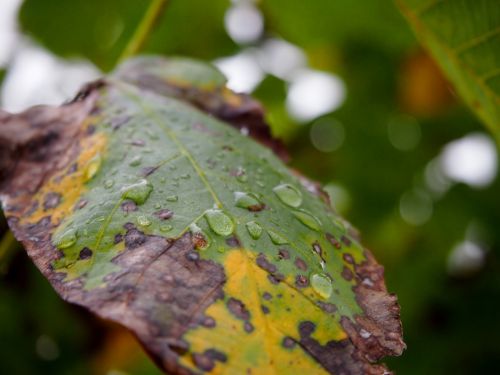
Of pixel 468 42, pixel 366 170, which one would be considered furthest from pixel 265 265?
pixel 366 170

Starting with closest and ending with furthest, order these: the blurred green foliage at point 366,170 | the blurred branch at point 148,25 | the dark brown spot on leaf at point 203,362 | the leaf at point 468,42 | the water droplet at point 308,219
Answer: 1. the dark brown spot on leaf at point 203,362
2. the water droplet at point 308,219
3. the leaf at point 468,42
4. the blurred branch at point 148,25
5. the blurred green foliage at point 366,170

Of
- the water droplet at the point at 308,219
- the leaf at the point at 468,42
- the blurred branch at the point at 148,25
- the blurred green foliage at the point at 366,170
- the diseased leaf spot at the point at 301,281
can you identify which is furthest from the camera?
the blurred green foliage at the point at 366,170

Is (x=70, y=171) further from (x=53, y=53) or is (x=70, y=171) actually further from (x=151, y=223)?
(x=53, y=53)

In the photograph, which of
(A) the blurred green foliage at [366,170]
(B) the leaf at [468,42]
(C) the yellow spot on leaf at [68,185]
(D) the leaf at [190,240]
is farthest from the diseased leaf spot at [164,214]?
(A) the blurred green foliage at [366,170]

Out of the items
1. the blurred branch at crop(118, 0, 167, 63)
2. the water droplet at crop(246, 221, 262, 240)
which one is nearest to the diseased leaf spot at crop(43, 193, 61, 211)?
the water droplet at crop(246, 221, 262, 240)

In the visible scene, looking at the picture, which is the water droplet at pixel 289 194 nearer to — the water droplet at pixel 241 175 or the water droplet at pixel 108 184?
the water droplet at pixel 241 175
